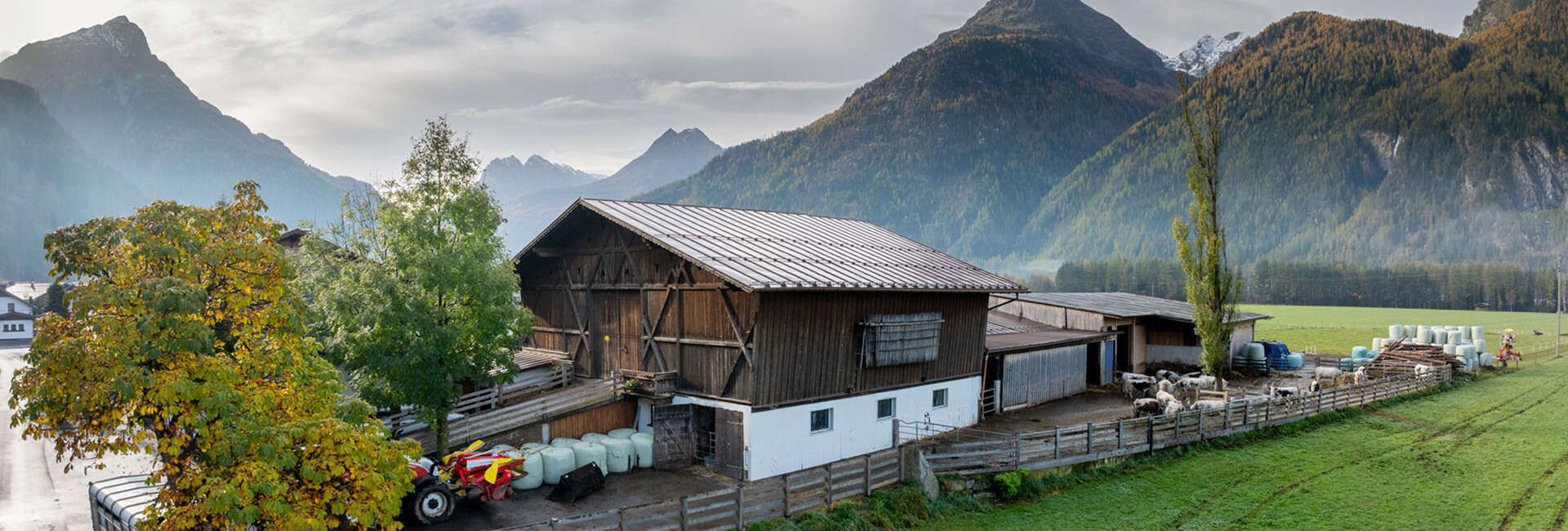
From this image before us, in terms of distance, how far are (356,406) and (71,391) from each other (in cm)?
352

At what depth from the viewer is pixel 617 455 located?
22516 mm

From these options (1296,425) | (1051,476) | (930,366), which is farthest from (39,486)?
(1296,425)

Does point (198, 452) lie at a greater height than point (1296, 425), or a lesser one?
greater

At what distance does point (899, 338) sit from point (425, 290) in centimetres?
1296

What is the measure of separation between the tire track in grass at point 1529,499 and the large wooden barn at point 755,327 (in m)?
13.9

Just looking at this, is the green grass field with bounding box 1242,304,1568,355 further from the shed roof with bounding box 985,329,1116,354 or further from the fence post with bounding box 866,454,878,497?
the fence post with bounding box 866,454,878,497

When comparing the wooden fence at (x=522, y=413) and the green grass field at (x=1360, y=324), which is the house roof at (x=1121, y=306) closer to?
the green grass field at (x=1360, y=324)

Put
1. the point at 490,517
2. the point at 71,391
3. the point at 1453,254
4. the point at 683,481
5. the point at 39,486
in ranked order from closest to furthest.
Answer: the point at 71,391 < the point at 490,517 < the point at 683,481 < the point at 39,486 < the point at 1453,254

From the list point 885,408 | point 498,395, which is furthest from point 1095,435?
point 498,395

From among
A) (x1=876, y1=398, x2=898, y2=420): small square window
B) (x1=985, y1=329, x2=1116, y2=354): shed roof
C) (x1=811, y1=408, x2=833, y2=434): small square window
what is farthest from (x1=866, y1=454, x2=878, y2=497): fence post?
(x1=985, y1=329, x2=1116, y2=354): shed roof

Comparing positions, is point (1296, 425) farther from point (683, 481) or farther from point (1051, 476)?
point (683, 481)

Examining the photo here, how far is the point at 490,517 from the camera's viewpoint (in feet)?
60.1

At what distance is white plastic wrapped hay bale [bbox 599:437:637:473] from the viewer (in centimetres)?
2247

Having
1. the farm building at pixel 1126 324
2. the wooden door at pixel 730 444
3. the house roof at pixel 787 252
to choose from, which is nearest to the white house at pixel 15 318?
the house roof at pixel 787 252
